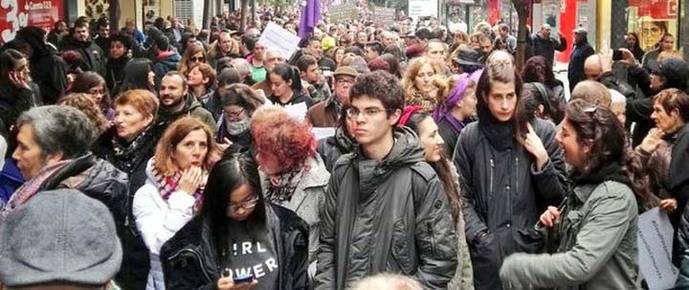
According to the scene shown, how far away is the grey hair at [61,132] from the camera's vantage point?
549cm

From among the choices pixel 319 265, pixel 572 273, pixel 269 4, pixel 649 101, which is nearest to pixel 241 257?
pixel 319 265

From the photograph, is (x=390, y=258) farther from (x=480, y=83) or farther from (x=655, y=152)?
(x=655, y=152)

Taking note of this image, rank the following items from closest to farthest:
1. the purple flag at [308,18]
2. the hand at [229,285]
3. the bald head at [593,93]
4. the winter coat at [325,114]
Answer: the hand at [229,285] < the bald head at [593,93] < the winter coat at [325,114] < the purple flag at [308,18]

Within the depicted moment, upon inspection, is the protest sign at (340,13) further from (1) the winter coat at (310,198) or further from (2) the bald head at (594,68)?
(1) the winter coat at (310,198)

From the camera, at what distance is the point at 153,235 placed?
5.47m

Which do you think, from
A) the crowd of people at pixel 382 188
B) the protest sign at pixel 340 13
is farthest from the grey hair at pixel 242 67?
the protest sign at pixel 340 13

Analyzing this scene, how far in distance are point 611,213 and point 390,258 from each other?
0.98 m

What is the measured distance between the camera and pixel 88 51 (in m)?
16.7

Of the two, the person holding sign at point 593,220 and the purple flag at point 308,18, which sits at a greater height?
the purple flag at point 308,18

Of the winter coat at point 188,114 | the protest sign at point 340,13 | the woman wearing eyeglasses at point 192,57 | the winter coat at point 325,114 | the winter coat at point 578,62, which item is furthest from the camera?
the protest sign at point 340,13

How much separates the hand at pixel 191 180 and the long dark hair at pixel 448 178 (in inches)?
42.9

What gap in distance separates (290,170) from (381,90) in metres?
0.64

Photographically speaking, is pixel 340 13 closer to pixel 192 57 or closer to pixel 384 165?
pixel 192 57

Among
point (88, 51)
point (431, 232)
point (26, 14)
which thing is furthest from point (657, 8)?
point (431, 232)
